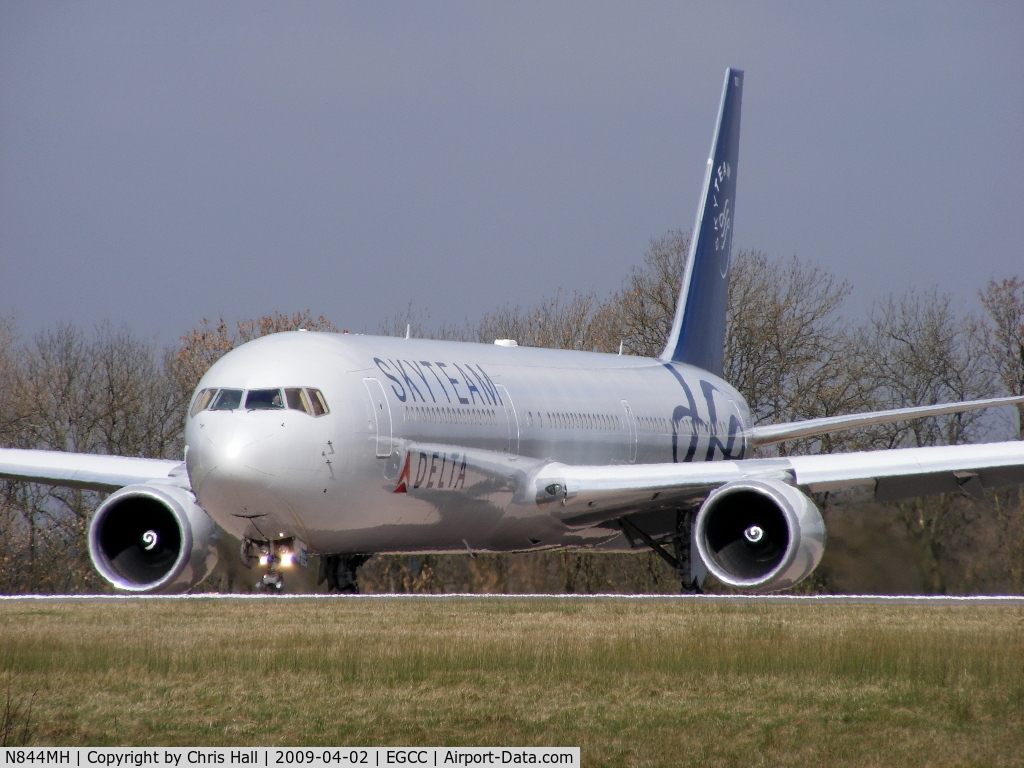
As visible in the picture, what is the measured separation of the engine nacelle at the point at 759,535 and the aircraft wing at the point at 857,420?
13.6 ft

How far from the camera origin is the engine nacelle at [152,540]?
20.8 metres

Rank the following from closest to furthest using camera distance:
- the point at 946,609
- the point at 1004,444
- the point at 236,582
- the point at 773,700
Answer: the point at 773,700 < the point at 946,609 < the point at 1004,444 < the point at 236,582

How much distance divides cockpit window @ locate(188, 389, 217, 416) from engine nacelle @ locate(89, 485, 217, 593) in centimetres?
176

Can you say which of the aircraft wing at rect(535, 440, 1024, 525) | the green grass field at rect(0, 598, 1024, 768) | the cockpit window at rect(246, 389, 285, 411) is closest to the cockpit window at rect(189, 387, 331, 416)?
the cockpit window at rect(246, 389, 285, 411)

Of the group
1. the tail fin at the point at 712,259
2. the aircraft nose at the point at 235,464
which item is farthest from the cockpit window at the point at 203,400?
the tail fin at the point at 712,259

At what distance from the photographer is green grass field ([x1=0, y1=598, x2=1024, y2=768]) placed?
10.5m

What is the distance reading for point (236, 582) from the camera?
23094 millimetres

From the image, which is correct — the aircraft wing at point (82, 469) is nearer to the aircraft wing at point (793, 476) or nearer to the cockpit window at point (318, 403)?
the cockpit window at point (318, 403)

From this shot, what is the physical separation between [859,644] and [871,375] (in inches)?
1335

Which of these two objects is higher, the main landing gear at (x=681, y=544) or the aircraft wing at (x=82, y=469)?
the aircraft wing at (x=82, y=469)

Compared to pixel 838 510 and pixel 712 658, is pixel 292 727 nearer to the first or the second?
pixel 712 658

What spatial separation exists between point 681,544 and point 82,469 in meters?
9.15

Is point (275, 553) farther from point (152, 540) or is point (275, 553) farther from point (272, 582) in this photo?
point (152, 540)


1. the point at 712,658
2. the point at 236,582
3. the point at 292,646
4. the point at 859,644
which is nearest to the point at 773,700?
the point at 712,658
